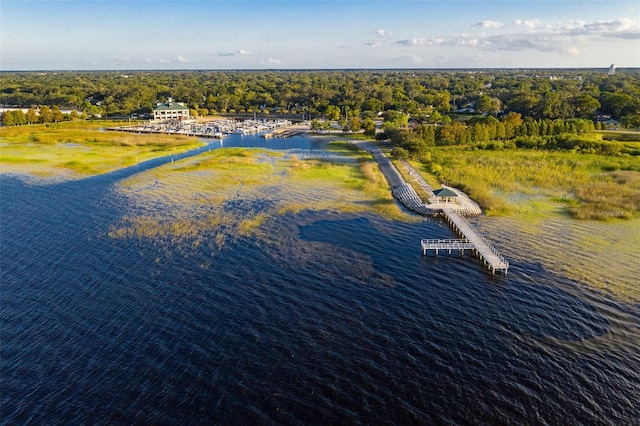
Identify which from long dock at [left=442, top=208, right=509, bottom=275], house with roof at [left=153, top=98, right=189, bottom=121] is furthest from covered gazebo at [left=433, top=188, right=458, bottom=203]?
house with roof at [left=153, top=98, right=189, bottom=121]

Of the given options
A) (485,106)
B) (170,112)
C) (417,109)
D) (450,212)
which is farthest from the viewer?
(417,109)

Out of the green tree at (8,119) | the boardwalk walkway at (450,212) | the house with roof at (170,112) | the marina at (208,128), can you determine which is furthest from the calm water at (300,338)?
the house with roof at (170,112)

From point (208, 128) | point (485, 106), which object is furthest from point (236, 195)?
point (485, 106)

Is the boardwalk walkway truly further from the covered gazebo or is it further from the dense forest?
the dense forest

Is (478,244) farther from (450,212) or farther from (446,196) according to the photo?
(446,196)

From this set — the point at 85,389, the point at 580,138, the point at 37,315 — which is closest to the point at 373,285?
the point at 85,389

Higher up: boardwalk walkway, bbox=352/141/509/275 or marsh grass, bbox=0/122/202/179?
marsh grass, bbox=0/122/202/179
